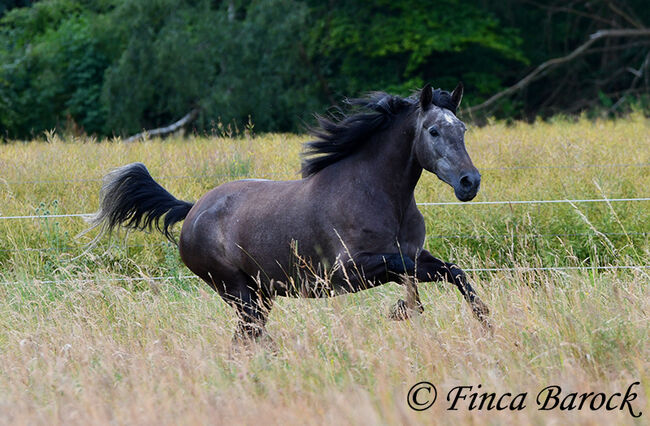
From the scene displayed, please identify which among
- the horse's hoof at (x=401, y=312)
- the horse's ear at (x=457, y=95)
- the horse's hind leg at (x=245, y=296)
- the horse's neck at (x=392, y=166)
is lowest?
the horse's hind leg at (x=245, y=296)

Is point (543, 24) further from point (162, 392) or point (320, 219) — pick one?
point (162, 392)

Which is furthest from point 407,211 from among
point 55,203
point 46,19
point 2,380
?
point 46,19

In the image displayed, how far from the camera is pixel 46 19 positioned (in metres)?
28.7

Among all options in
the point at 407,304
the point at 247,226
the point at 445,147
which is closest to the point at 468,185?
the point at 445,147

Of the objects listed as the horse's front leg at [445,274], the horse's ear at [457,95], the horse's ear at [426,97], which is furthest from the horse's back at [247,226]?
the horse's ear at [457,95]

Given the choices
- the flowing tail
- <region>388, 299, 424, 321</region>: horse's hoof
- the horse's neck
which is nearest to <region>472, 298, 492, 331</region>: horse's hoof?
<region>388, 299, 424, 321</region>: horse's hoof

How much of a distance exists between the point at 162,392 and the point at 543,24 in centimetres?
2475

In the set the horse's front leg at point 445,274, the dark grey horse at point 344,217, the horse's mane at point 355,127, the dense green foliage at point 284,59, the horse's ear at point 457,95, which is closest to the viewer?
the horse's front leg at point 445,274

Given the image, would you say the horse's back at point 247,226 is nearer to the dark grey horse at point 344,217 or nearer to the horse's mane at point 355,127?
the dark grey horse at point 344,217

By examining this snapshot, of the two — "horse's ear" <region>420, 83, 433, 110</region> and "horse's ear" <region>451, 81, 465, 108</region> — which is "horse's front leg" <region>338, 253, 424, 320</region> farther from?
"horse's ear" <region>451, 81, 465, 108</region>

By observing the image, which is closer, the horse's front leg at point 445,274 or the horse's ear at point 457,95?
the horse's front leg at point 445,274

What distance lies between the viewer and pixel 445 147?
16.7ft

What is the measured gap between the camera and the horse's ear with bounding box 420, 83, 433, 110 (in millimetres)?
5215

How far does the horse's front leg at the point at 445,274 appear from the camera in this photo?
4.87m
